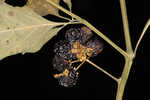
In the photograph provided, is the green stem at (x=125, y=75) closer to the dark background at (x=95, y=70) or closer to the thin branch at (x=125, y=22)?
the thin branch at (x=125, y=22)

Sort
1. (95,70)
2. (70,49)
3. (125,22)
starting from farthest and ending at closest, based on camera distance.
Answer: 1. (95,70)
2. (70,49)
3. (125,22)

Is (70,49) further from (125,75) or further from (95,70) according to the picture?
(95,70)

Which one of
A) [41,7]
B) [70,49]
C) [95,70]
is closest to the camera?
[41,7]

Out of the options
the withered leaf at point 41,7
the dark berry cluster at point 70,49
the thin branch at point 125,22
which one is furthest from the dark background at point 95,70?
the thin branch at point 125,22

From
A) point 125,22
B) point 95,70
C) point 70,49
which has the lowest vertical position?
point 95,70

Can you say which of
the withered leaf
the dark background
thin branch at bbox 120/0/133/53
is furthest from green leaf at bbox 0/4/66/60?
the dark background

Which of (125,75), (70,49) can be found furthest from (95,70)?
(125,75)

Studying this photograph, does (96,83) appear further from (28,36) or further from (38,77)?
(28,36)

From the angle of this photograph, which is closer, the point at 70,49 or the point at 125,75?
the point at 125,75
